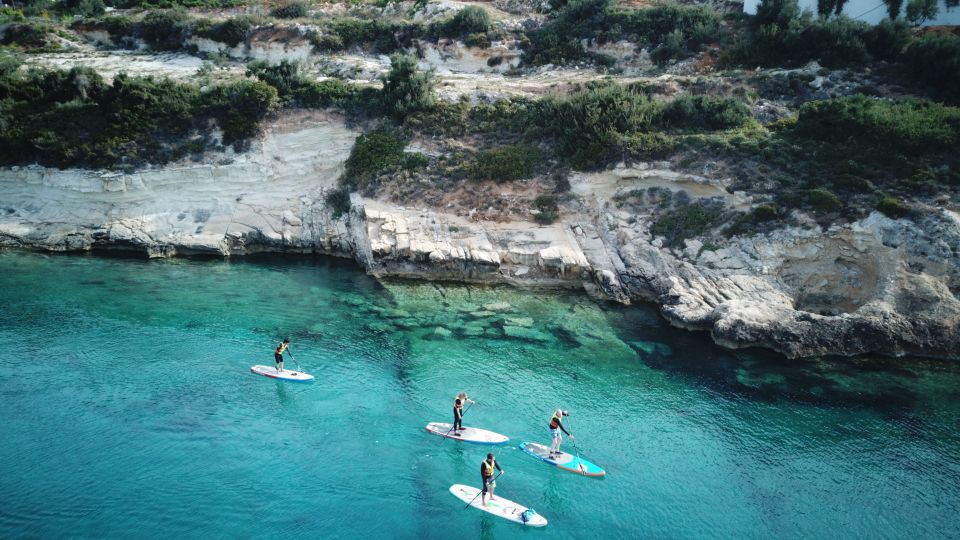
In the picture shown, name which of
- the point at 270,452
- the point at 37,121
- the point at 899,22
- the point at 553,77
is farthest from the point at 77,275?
the point at 899,22

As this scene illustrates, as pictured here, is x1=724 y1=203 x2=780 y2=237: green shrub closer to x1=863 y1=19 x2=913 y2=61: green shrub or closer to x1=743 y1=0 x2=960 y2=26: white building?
x1=863 y1=19 x2=913 y2=61: green shrub

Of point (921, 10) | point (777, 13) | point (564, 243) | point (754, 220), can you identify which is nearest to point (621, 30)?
point (777, 13)

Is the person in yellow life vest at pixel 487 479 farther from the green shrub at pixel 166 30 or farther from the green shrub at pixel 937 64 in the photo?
the green shrub at pixel 166 30

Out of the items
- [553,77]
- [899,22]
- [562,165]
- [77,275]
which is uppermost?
[899,22]

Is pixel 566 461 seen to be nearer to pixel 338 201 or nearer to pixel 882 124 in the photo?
pixel 338 201

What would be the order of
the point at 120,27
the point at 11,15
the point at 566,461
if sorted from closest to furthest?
the point at 566,461
the point at 120,27
the point at 11,15

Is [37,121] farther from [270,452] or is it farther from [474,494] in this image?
[474,494]

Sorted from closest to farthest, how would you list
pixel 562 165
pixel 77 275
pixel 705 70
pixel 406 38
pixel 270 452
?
1. pixel 270 452
2. pixel 77 275
3. pixel 562 165
4. pixel 705 70
5. pixel 406 38

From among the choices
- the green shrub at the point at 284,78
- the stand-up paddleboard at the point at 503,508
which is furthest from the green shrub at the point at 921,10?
the stand-up paddleboard at the point at 503,508
